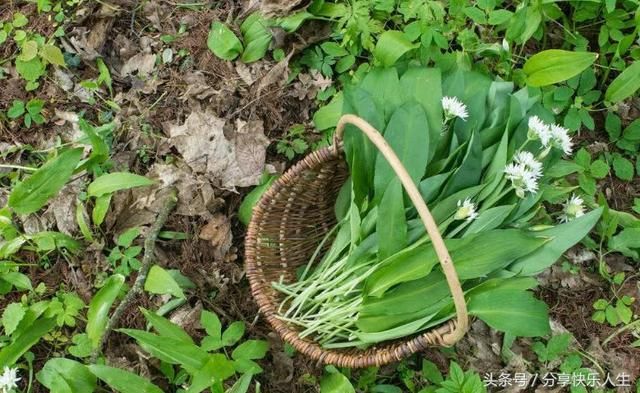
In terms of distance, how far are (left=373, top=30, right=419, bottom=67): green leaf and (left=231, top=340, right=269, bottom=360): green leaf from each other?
876 millimetres

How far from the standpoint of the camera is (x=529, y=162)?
4.93 ft

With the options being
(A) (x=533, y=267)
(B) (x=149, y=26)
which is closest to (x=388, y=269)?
(A) (x=533, y=267)

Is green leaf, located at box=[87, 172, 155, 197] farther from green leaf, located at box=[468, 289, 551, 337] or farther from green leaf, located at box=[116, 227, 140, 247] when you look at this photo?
green leaf, located at box=[468, 289, 551, 337]

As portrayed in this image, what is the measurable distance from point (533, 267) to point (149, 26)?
1.47 meters

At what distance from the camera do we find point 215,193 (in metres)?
1.96

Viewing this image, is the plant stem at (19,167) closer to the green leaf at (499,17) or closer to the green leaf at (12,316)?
the green leaf at (12,316)

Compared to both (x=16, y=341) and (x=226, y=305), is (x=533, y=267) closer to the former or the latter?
(x=226, y=305)

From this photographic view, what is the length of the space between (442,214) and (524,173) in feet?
0.70

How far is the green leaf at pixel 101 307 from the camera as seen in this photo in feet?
5.68

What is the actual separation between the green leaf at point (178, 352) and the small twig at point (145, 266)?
192 mm

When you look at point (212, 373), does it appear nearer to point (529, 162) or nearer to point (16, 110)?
point (529, 162)

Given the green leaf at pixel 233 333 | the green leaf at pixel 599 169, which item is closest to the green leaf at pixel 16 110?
the green leaf at pixel 233 333

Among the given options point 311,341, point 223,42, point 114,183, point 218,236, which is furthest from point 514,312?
point 223,42

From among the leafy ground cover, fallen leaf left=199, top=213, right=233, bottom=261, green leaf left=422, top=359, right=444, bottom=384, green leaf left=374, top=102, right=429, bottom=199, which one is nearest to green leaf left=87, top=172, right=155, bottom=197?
the leafy ground cover
